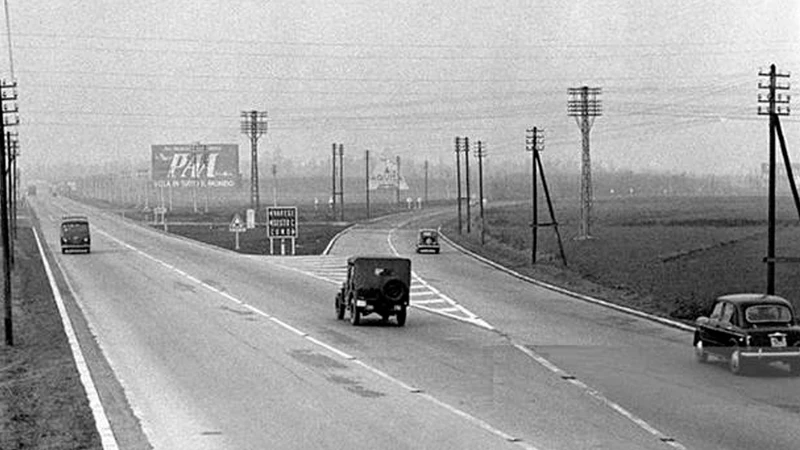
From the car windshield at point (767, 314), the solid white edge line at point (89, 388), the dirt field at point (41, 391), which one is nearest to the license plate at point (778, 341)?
the car windshield at point (767, 314)

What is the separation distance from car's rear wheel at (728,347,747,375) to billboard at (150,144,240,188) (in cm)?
10620

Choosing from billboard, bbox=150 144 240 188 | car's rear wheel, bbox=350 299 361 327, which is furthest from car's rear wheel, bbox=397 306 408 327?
billboard, bbox=150 144 240 188

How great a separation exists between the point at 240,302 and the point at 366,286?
9466 mm

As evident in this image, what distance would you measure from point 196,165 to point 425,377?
107 metres

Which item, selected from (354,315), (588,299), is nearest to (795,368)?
(354,315)

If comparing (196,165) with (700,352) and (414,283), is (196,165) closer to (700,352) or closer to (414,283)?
(414,283)

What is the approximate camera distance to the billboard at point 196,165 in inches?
5064

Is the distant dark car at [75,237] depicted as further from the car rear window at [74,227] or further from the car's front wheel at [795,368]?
the car's front wheel at [795,368]

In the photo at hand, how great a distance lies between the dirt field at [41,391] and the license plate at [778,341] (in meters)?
13.5

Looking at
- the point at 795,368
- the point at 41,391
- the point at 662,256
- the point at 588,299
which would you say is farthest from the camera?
the point at 662,256

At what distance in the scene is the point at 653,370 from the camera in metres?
25.9

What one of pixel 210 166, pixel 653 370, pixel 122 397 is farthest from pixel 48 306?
pixel 210 166

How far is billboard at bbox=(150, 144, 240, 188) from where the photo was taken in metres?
129

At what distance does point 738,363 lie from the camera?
25.2m
